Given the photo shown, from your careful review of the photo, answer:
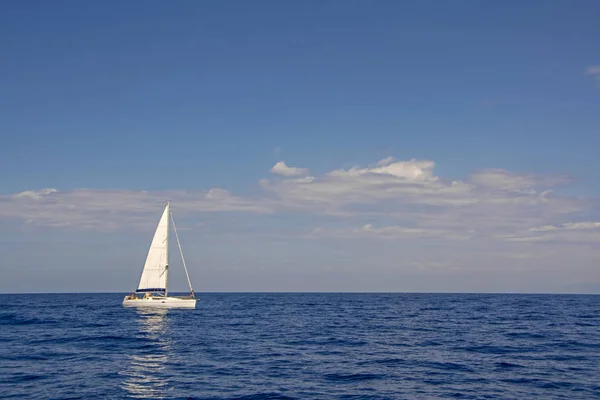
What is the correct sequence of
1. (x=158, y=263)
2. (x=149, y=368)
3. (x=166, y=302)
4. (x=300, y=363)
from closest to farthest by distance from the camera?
(x=149, y=368) < (x=300, y=363) < (x=166, y=302) < (x=158, y=263)

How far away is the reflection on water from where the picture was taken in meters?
29.7

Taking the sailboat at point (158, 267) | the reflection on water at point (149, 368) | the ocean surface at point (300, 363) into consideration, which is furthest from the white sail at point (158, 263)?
the reflection on water at point (149, 368)

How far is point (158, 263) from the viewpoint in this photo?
103 meters

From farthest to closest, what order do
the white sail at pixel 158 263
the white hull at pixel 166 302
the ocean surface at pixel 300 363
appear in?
1. the white sail at pixel 158 263
2. the white hull at pixel 166 302
3. the ocean surface at pixel 300 363

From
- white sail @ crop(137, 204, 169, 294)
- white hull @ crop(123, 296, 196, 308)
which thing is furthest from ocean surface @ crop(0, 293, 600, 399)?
white sail @ crop(137, 204, 169, 294)

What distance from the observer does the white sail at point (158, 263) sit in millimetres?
102188

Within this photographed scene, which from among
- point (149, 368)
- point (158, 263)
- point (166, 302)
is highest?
point (158, 263)

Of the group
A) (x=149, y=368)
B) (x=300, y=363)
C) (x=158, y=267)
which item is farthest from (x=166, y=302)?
(x=300, y=363)

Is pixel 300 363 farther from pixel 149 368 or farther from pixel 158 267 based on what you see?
pixel 158 267

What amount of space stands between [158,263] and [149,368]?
68.5 metres

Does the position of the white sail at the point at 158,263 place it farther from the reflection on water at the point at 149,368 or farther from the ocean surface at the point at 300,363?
the reflection on water at the point at 149,368

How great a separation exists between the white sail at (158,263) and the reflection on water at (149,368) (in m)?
42.8

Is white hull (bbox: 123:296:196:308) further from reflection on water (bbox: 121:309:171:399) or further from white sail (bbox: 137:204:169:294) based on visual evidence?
reflection on water (bbox: 121:309:171:399)

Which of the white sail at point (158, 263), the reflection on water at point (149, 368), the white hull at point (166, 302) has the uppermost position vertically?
the white sail at point (158, 263)
